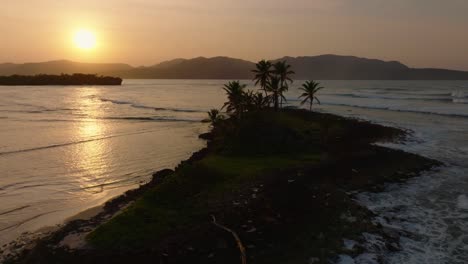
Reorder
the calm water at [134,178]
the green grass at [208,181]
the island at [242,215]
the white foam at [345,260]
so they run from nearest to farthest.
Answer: the white foam at [345,260] → the island at [242,215] → the green grass at [208,181] → the calm water at [134,178]

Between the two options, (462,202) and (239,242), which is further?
(462,202)

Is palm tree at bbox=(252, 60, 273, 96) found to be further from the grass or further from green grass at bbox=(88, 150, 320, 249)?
green grass at bbox=(88, 150, 320, 249)

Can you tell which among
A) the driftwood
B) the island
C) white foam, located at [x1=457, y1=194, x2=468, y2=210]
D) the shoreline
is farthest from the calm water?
the driftwood

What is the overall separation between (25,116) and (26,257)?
210ft

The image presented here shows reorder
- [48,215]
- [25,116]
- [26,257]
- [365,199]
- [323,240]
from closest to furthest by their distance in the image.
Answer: [26,257], [323,240], [48,215], [365,199], [25,116]

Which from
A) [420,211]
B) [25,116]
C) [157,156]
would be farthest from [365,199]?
[25,116]

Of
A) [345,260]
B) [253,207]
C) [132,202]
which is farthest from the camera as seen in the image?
[132,202]

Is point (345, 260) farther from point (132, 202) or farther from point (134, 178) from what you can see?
point (134, 178)

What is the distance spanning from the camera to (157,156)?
36.1 m

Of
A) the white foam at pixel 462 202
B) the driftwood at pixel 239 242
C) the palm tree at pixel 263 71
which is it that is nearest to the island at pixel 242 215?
the driftwood at pixel 239 242

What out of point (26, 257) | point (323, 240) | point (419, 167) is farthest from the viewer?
point (419, 167)

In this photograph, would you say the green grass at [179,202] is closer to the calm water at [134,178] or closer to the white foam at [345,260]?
the calm water at [134,178]

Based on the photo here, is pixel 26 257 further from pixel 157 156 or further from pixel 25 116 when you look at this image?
pixel 25 116

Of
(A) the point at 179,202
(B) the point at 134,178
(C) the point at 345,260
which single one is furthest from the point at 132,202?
(C) the point at 345,260
